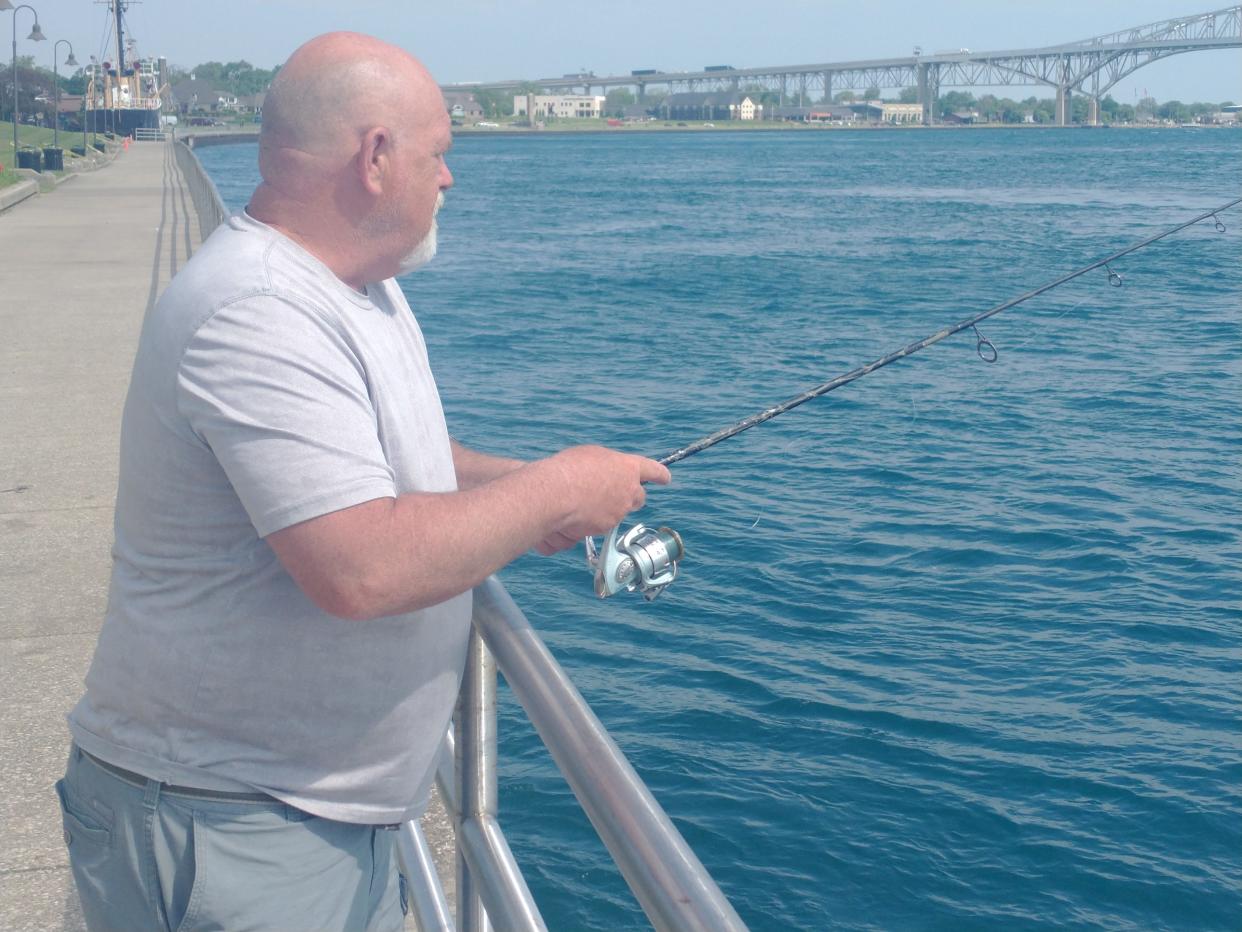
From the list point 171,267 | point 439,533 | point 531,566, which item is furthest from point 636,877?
point 171,267

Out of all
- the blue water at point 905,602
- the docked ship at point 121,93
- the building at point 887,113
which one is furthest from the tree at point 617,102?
the blue water at point 905,602

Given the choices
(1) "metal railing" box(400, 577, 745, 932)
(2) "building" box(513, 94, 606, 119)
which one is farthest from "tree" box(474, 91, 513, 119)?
(1) "metal railing" box(400, 577, 745, 932)

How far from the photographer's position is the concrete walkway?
2715 millimetres

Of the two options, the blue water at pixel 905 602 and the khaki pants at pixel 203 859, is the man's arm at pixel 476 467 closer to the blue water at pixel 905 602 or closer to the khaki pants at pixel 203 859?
the khaki pants at pixel 203 859

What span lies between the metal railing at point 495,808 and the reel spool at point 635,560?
0.40 metres

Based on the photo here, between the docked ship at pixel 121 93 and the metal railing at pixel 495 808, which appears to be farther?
the docked ship at pixel 121 93

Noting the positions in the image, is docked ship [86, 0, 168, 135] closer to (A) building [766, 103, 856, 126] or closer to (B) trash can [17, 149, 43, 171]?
(B) trash can [17, 149, 43, 171]

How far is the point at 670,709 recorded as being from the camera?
7.41 meters

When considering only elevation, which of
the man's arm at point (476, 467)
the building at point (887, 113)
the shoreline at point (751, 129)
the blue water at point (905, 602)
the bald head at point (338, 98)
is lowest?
the blue water at point (905, 602)

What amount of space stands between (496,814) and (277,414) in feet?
1.99

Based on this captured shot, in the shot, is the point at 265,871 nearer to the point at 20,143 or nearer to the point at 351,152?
the point at 351,152

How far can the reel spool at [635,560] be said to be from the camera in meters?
2.14

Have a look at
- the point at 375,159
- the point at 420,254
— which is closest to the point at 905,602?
the point at 420,254

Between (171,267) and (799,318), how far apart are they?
35.0ft
